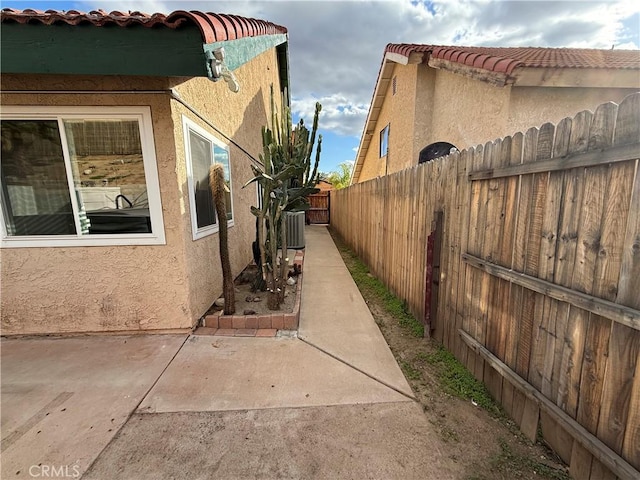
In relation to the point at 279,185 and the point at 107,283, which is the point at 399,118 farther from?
the point at 107,283

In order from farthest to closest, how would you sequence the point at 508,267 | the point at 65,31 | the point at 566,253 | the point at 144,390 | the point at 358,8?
the point at 358,8 < the point at 144,390 < the point at 508,267 < the point at 65,31 < the point at 566,253

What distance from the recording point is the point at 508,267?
7.59 feet

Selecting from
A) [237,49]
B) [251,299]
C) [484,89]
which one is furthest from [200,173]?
[484,89]

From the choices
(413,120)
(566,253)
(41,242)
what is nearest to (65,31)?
(41,242)

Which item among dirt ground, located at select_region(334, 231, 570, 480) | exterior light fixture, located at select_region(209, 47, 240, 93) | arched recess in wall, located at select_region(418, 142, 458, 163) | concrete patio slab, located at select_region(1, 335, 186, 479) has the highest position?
arched recess in wall, located at select_region(418, 142, 458, 163)

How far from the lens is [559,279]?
1863 mm

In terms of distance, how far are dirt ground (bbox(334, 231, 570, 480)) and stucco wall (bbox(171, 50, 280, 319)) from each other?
9.53 feet

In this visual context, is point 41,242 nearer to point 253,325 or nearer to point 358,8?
point 253,325

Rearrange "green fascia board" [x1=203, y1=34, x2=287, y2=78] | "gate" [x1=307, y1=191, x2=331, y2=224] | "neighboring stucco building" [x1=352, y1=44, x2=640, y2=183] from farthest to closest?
"gate" [x1=307, y1=191, x2=331, y2=224] → "neighboring stucco building" [x1=352, y1=44, x2=640, y2=183] → "green fascia board" [x1=203, y1=34, x2=287, y2=78]

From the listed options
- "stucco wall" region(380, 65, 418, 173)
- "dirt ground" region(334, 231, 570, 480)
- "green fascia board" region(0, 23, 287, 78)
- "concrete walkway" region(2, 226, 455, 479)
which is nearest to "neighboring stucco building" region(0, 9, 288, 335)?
"concrete walkway" region(2, 226, 455, 479)

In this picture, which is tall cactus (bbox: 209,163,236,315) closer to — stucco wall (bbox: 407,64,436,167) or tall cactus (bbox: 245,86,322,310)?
tall cactus (bbox: 245,86,322,310)

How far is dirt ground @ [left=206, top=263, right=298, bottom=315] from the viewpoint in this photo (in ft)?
13.6

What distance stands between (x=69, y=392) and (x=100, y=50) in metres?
3.00

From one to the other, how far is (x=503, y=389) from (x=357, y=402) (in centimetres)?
127
